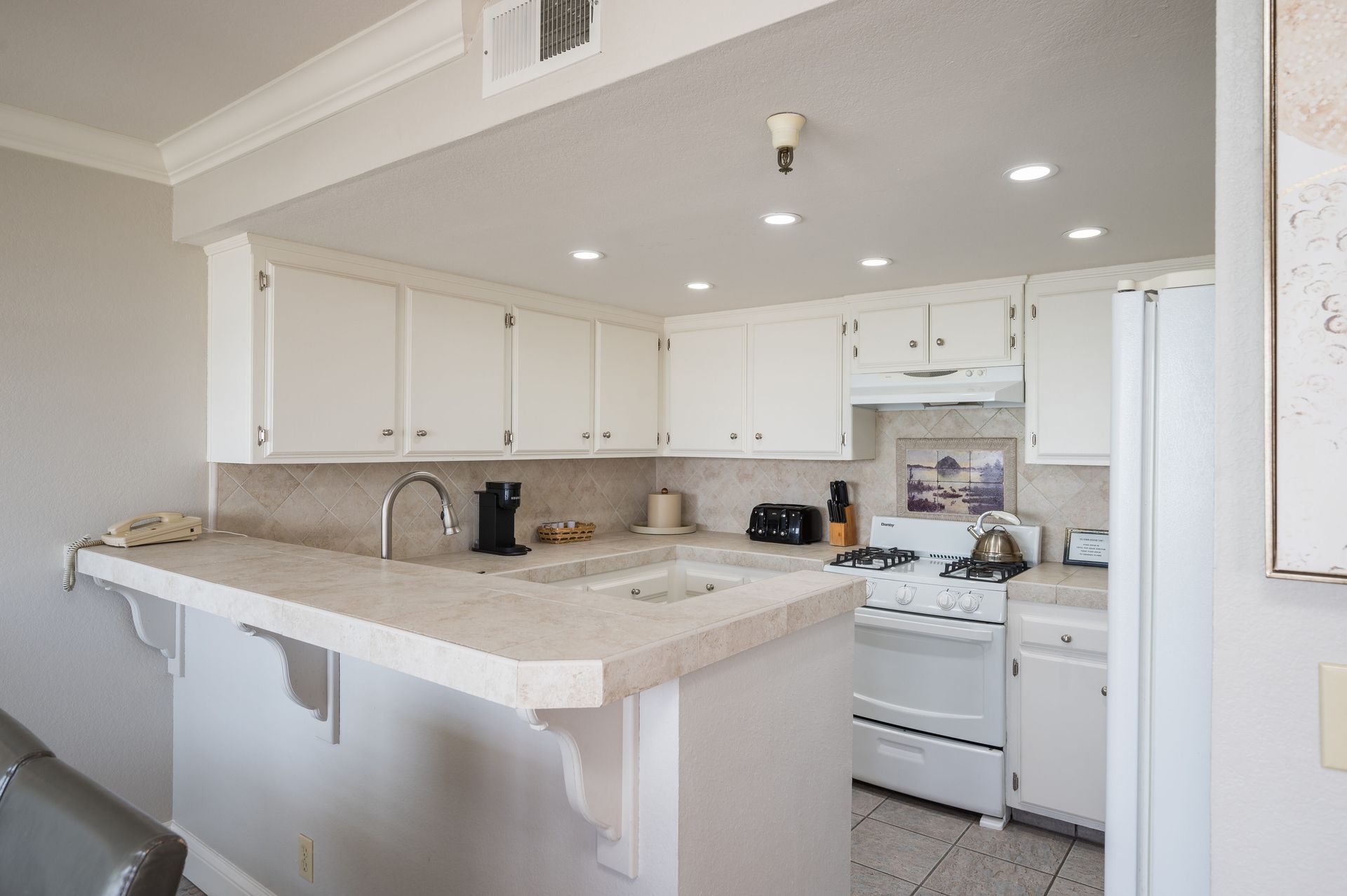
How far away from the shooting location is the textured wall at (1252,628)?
84cm

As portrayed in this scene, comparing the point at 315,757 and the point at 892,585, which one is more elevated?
the point at 892,585

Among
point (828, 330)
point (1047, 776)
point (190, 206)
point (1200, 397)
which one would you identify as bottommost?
point (1047, 776)

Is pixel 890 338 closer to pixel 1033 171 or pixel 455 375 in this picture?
pixel 1033 171

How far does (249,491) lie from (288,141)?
1.32 metres

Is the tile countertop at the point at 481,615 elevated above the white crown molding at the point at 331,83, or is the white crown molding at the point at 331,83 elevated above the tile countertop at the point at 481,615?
the white crown molding at the point at 331,83

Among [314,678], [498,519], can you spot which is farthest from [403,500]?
[314,678]

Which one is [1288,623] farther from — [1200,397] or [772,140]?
[772,140]

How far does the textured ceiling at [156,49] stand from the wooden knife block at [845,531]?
2996mm

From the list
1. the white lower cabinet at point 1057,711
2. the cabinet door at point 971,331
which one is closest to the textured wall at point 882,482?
the cabinet door at point 971,331

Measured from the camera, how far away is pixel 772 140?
1.77 metres

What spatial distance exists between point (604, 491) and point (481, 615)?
9.82 feet

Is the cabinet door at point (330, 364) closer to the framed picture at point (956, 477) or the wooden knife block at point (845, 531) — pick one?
the wooden knife block at point (845, 531)

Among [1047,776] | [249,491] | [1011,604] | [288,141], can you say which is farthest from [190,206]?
[1047,776]

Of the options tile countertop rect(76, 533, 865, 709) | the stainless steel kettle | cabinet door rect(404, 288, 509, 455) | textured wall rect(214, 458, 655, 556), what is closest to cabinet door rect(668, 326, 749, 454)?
textured wall rect(214, 458, 655, 556)
